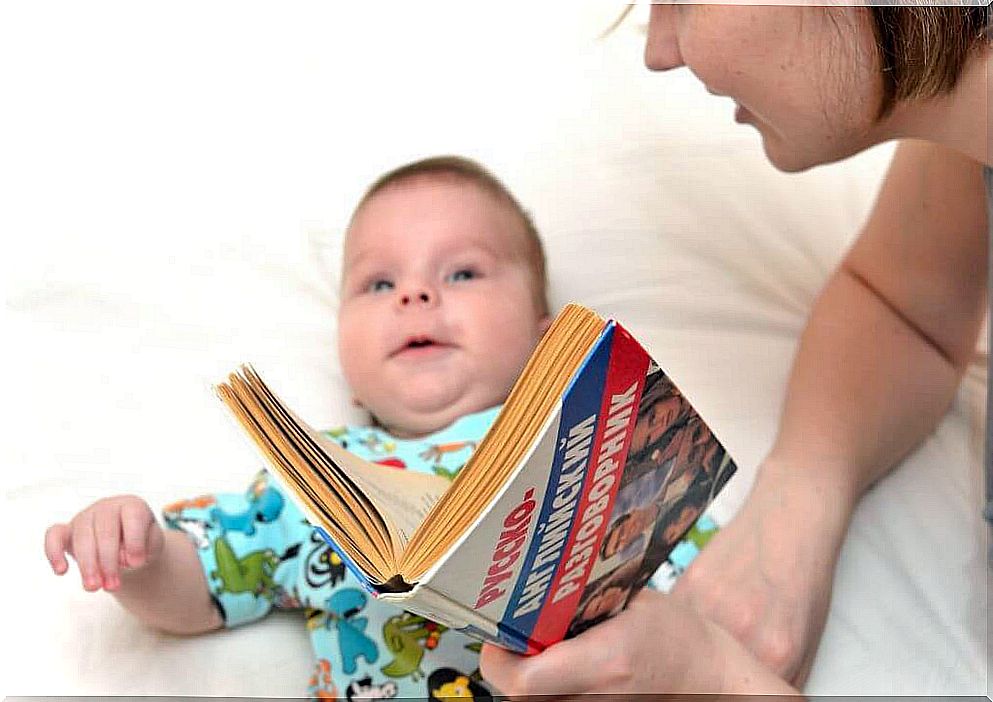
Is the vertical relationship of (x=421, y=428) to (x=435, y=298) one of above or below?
below

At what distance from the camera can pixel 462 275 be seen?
1.08 meters

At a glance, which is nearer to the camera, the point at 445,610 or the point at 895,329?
the point at 445,610

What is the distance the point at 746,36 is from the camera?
0.76 m

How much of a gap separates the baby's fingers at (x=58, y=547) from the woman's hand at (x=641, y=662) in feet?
0.91

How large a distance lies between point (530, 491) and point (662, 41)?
16.5 inches

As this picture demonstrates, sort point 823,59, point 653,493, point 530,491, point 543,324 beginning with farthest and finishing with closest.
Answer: point 543,324 → point 823,59 → point 653,493 → point 530,491

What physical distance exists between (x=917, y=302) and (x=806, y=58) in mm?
362

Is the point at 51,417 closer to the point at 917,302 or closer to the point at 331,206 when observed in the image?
the point at 331,206

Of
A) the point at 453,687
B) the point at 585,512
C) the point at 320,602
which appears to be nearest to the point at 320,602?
the point at 320,602

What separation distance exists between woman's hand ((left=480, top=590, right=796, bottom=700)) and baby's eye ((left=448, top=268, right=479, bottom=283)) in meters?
0.41

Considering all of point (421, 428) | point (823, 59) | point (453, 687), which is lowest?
point (453, 687)

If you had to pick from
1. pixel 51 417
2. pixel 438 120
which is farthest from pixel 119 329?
pixel 438 120

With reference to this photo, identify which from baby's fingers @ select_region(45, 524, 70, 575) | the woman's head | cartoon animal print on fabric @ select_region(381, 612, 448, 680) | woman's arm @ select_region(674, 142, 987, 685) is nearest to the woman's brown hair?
the woman's head

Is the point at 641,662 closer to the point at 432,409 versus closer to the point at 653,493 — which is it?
the point at 653,493
